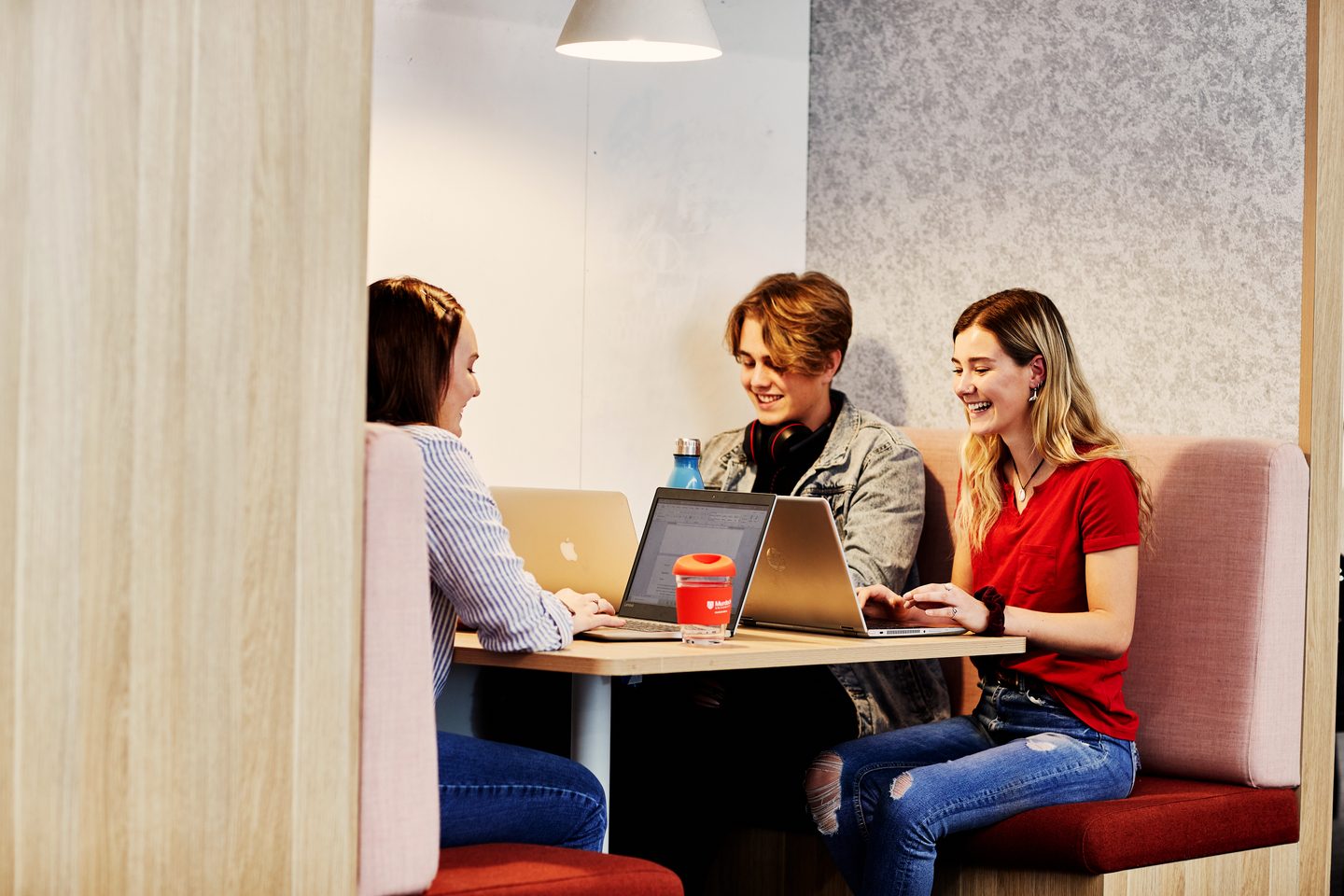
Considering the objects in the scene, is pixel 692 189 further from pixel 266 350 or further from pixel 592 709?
pixel 266 350

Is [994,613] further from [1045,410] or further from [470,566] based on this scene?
[470,566]

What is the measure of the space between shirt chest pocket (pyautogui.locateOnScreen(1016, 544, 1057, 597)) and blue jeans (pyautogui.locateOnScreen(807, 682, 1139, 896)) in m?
0.18

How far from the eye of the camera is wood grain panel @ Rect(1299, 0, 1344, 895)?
293 cm

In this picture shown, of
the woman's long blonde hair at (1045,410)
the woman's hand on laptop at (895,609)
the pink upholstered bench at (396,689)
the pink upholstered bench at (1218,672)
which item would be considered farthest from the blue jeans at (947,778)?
the pink upholstered bench at (396,689)

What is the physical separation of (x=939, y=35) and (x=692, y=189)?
74cm

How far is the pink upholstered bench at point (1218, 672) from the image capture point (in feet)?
9.29

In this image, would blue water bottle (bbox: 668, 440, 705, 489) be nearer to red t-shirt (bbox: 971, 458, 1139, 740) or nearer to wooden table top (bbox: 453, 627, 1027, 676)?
wooden table top (bbox: 453, 627, 1027, 676)

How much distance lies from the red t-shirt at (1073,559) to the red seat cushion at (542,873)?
3.08 ft

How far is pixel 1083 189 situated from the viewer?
3.67 metres

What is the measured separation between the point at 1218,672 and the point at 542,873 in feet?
4.79

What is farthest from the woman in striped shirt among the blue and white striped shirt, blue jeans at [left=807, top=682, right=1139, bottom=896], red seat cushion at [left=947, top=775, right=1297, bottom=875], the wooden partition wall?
red seat cushion at [left=947, top=775, right=1297, bottom=875]

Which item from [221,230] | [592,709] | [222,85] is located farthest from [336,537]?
[592,709]

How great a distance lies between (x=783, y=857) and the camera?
3314mm

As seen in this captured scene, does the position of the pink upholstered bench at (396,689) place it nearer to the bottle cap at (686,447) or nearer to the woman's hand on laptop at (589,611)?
the woman's hand on laptop at (589,611)
